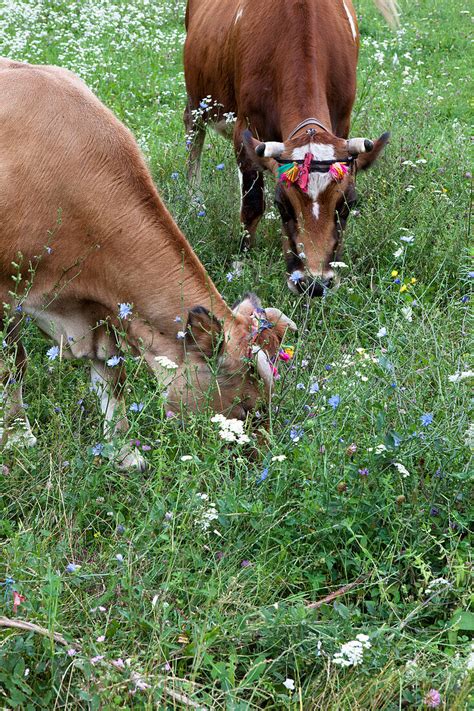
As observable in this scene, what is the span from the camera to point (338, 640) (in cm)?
267

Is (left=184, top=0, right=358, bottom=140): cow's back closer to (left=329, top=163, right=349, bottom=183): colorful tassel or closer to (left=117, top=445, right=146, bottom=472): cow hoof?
(left=329, top=163, right=349, bottom=183): colorful tassel

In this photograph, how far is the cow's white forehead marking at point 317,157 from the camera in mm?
5367

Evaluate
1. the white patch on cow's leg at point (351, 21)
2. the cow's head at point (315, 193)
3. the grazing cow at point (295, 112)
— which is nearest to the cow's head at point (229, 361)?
the grazing cow at point (295, 112)

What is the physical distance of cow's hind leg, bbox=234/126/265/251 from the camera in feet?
20.5

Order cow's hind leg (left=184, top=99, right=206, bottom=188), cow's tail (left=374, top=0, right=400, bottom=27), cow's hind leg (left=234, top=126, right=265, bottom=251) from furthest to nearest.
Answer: cow's tail (left=374, top=0, right=400, bottom=27) → cow's hind leg (left=184, top=99, right=206, bottom=188) → cow's hind leg (left=234, top=126, right=265, bottom=251)

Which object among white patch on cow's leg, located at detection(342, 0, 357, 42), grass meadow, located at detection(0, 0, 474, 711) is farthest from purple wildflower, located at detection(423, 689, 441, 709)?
white patch on cow's leg, located at detection(342, 0, 357, 42)

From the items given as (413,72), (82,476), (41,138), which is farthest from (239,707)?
(413,72)

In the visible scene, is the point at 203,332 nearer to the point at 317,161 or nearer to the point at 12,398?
the point at 12,398

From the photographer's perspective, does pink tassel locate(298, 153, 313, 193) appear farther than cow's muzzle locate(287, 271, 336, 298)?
Yes

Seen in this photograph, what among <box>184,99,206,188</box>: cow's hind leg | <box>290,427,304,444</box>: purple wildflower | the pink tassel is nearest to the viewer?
<box>290,427,304,444</box>: purple wildflower

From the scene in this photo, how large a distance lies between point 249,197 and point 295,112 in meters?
0.70

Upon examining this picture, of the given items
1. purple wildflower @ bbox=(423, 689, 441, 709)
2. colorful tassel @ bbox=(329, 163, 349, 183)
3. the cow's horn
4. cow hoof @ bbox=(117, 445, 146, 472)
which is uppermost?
the cow's horn

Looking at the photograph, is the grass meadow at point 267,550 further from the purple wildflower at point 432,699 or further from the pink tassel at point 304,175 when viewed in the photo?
the pink tassel at point 304,175

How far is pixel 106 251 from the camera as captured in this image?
3.95 m
